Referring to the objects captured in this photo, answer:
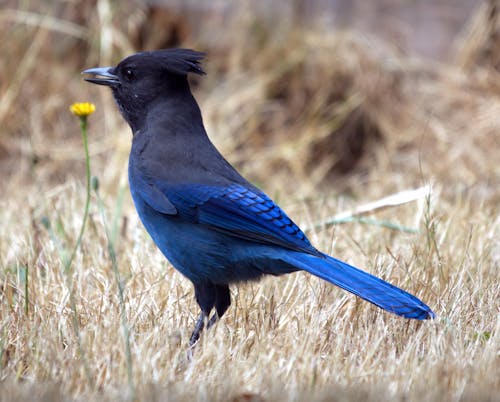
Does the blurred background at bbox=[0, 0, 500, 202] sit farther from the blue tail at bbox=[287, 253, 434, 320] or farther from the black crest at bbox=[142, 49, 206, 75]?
the blue tail at bbox=[287, 253, 434, 320]

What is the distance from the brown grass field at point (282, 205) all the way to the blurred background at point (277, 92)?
0.7 inches

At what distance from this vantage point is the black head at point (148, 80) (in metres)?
3.52

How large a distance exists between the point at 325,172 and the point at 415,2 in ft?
7.16

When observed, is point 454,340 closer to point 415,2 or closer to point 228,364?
point 228,364

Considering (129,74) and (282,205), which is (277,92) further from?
(129,74)

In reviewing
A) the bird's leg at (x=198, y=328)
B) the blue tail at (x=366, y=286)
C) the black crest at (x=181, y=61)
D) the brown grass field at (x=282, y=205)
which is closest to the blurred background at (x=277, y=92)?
the brown grass field at (x=282, y=205)

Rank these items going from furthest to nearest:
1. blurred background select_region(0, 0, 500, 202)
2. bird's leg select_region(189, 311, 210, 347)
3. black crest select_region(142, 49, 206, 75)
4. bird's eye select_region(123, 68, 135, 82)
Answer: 1. blurred background select_region(0, 0, 500, 202)
2. bird's eye select_region(123, 68, 135, 82)
3. black crest select_region(142, 49, 206, 75)
4. bird's leg select_region(189, 311, 210, 347)

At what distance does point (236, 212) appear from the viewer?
3156mm

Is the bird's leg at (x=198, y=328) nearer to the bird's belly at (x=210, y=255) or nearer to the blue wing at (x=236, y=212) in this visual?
the bird's belly at (x=210, y=255)

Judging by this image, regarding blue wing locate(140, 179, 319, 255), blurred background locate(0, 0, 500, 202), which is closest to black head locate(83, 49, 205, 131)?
blue wing locate(140, 179, 319, 255)

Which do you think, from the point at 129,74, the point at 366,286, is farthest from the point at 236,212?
the point at 129,74

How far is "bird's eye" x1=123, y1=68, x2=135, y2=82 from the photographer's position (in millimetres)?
3596

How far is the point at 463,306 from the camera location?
10.6 feet

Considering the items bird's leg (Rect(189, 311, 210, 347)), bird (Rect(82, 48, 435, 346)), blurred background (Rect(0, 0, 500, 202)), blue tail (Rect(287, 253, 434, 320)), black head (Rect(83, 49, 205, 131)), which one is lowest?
bird's leg (Rect(189, 311, 210, 347))
